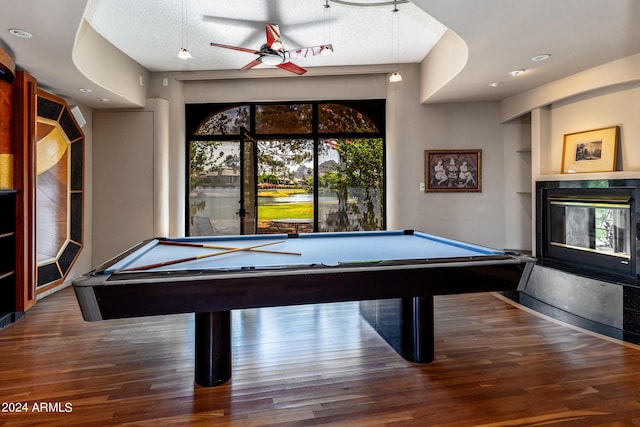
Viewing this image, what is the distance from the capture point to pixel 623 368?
7.66ft

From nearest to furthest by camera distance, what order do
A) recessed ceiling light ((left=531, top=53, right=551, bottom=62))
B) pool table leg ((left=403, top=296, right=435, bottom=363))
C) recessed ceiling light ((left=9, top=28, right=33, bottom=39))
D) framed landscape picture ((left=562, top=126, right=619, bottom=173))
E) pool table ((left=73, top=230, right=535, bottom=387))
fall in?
pool table ((left=73, top=230, right=535, bottom=387)), pool table leg ((left=403, top=296, right=435, bottom=363)), recessed ceiling light ((left=9, top=28, right=33, bottom=39)), recessed ceiling light ((left=531, top=53, right=551, bottom=62)), framed landscape picture ((left=562, top=126, right=619, bottom=173))

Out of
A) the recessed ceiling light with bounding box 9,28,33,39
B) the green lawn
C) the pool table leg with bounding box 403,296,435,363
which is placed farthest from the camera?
the green lawn

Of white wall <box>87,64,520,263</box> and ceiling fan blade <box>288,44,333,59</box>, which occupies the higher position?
ceiling fan blade <box>288,44,333,59</box>

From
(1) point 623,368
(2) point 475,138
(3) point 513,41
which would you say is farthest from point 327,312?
(2) point 475,138

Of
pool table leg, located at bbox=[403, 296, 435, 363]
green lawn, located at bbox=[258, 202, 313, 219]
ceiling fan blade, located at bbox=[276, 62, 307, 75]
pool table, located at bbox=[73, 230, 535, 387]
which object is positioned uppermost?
ceiling fan blade, located at bbox=[276, 62, 307, 75]

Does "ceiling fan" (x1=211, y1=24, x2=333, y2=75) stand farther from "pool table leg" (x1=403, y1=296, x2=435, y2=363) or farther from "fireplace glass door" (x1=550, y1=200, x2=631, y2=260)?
"fireplace glass door" (x1=550, y1=200, x2=631, y2=260)

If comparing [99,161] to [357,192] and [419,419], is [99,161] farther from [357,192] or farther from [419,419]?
[419,419]

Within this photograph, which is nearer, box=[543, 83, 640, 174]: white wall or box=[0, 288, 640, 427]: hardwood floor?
box=[0, 288, 640, 427]: hardwood floor

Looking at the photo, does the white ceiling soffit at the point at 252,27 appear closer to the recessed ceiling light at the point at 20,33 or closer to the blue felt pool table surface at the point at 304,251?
the recessed ceiling light at the point at 20,33

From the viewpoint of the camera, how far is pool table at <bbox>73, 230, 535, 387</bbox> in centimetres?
163

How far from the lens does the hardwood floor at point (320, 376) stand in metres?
1.87

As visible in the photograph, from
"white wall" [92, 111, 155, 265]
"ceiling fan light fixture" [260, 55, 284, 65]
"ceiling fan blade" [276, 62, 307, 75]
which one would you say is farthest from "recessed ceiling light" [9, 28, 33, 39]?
"white wall" [92, 111, 155, 265]

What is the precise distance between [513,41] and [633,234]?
82.5 inches

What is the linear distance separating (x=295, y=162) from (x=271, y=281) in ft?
12.9
